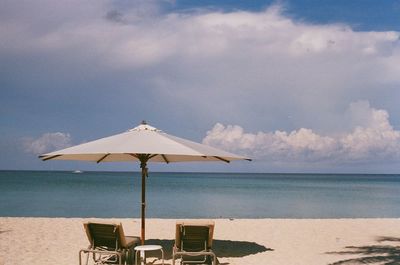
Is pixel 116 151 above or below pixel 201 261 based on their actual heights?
above

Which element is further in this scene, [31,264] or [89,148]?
[31,264]

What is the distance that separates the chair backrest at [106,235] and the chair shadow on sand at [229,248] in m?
1.85

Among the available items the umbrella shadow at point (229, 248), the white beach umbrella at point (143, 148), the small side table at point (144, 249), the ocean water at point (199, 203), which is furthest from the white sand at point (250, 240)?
the ocean water at point (199, 203)

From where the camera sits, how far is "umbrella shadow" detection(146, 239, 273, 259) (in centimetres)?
850

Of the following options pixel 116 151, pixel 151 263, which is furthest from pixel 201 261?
pixel 116 151

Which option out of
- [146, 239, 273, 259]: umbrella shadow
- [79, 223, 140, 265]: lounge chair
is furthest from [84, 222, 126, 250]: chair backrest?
[146, 239, 273, 259]: umbrella shadow

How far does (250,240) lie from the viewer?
10.1 metres

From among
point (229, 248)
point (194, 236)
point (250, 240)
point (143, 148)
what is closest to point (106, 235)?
point (194, 236)

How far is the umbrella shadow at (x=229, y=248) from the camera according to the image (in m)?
8.50

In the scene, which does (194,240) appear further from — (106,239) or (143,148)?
(143,148)

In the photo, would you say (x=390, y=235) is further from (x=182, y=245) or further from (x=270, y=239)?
(x=182, y=245)

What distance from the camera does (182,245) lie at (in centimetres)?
662

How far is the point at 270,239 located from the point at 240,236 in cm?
79

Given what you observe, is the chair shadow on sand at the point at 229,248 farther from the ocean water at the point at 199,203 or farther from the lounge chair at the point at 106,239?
the ocean water at the point at 199,203
